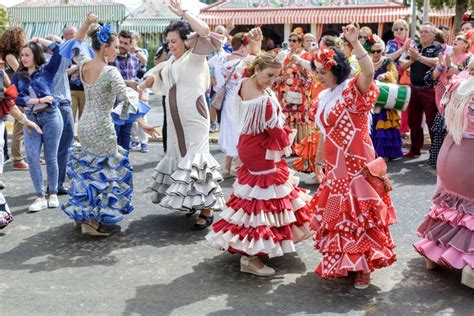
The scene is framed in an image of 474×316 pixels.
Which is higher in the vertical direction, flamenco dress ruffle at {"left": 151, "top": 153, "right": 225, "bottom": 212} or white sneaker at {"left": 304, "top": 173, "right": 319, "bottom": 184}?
flamenco dress ruffle at {"left": 151, "top": 153, "right": 225, "bottom": 212}

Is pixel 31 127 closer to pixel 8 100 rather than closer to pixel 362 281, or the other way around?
pixel 8 100

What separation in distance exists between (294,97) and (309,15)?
1726cm

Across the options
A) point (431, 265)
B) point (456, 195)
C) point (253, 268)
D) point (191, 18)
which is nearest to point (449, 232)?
point (456, 195)

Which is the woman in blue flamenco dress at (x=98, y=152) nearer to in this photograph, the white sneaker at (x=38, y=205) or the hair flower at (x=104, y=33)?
the hair flower at (x=104, y=33)

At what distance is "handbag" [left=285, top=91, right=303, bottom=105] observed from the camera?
8883 mm

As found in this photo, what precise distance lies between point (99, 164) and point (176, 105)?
94 centimetres

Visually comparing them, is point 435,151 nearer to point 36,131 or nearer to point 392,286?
point 392,286

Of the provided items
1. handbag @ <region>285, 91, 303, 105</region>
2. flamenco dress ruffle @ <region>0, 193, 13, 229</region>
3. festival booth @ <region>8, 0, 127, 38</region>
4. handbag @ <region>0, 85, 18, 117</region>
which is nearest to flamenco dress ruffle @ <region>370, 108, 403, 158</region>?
handbag @ <region>285, 91, 303, 105</region>

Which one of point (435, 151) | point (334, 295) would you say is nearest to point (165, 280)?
point (334, 295)

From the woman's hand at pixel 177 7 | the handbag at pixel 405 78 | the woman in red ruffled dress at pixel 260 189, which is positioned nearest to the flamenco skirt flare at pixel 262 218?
the woman in red ruffled dress at pixel 260 189

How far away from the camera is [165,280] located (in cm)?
468

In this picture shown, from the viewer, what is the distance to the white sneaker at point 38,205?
6602 millimetres

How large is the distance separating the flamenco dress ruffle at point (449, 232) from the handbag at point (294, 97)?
440cm

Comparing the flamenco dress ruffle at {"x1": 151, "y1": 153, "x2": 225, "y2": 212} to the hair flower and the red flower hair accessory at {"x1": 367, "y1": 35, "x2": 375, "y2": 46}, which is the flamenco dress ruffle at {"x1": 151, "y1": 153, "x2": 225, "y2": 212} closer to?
the hair flower
